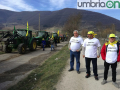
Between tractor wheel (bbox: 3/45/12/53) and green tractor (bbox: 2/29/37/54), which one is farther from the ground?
green tractor (bbox: 2/29/37/54)

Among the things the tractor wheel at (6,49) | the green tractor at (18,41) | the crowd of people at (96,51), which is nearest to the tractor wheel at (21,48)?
the green tractor at (18,41)

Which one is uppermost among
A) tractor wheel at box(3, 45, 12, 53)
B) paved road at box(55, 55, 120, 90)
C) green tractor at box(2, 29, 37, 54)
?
green tractor at box(2, 29, 37, 54)

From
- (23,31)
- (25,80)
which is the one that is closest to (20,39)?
(23,31)

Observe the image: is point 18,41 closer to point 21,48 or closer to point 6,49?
point 21,48

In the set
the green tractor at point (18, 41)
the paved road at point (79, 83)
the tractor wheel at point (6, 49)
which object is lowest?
the paved road at point (79, 83)

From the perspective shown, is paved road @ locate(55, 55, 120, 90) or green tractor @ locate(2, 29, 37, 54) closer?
paved road @ locate(55, 55, 120, 90)

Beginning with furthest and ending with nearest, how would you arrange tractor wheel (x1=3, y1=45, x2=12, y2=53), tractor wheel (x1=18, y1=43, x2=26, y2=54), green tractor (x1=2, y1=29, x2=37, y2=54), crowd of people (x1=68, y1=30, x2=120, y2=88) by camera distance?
tractor wheel (x1=3, y1=45, x2=12, y2=53) < green tractor (x1=2, y1=29, x2=37, y2=54) < tractor wheel (x1=18, y1=43, x2=26, y2=54) < crowd of people (x1=68, y1=30, x2=120, y2=88)

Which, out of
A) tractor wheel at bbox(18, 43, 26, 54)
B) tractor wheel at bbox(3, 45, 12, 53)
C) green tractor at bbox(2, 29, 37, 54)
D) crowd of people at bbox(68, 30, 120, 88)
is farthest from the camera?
tractor wheel at bbox(3, 45, 12, 53)

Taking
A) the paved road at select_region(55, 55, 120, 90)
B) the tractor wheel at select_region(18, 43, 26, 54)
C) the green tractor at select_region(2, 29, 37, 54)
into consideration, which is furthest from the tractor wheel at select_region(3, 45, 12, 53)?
the paved road at select_region(55, 55, 120, 90)

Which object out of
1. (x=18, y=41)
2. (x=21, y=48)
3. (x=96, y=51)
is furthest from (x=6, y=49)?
(x=96, y=51)

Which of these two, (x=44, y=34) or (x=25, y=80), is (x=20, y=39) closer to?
(x=44, y=34)

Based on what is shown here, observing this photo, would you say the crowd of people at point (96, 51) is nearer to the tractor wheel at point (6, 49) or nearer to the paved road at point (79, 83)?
the paved road at point (79, 83)

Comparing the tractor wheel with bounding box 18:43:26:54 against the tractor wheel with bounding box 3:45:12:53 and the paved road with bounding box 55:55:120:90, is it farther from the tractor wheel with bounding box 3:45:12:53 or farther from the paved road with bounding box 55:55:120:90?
the paved road with bounding box 55:55:120:90

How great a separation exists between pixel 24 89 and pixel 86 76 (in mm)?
2287
